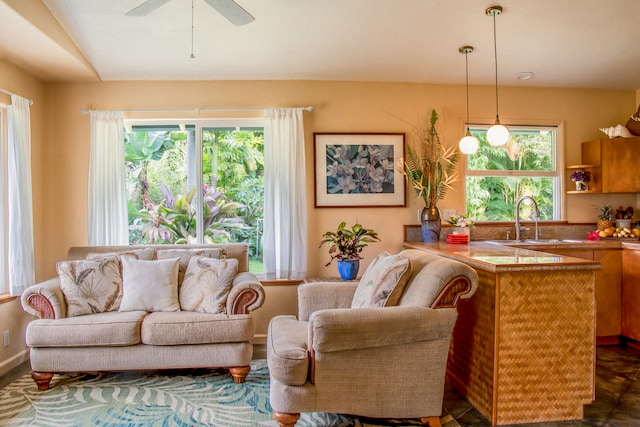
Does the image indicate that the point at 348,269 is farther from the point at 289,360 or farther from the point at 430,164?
the point at 289,360

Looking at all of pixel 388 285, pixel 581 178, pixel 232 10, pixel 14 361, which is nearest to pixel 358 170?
pixel 388 285

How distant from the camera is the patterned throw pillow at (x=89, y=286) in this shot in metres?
2.97

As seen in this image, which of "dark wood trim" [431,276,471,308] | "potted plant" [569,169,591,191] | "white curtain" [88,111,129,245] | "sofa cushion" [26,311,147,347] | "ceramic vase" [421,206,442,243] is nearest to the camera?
"dark wood trim" [431,276,471,308]

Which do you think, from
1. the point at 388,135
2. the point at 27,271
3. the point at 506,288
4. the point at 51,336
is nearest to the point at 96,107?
the point at 27,271

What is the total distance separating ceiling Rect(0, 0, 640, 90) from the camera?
298cm

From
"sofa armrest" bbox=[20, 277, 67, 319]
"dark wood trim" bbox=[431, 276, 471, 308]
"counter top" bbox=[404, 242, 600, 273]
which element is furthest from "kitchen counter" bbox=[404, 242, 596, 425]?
"sofa armrest" bbox=[20, 277, 67, 319]

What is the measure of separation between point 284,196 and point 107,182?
5.11 ft

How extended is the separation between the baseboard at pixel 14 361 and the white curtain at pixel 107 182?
3.27 ft

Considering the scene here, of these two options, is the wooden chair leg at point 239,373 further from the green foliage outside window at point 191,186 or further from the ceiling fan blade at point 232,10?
the ceiling fan blade at point 232,10

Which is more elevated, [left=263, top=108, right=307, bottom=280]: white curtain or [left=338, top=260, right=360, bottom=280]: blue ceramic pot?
[left=263, top=108, right=307, bottom=280]: white curtain

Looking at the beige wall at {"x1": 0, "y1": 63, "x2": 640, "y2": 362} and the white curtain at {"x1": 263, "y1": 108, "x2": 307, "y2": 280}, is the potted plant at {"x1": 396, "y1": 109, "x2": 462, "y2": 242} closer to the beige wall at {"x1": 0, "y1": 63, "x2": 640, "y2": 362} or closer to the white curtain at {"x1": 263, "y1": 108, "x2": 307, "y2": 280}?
the beige wall at {"x1": 0, "y1": 63, "x2": 640, "y2": 362}

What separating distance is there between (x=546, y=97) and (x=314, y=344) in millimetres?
3599

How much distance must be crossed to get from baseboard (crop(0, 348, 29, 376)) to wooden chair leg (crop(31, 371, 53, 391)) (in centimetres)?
56

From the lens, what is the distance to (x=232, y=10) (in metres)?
2.30
